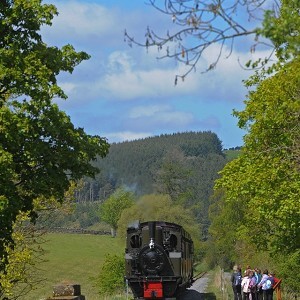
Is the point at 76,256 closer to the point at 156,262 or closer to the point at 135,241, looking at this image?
the point at 135,241

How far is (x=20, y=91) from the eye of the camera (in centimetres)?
2111

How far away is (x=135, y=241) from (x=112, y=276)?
65.7ft

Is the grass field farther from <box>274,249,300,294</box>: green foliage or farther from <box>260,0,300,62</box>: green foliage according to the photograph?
<box>260,0,300,62</box>: green foliage

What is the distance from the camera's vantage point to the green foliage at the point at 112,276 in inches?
1981

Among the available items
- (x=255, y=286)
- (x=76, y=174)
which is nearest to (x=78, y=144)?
(x=76, y=174)

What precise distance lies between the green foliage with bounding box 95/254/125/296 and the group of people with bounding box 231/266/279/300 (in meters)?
19.6

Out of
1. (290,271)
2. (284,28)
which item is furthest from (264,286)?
(284,28)

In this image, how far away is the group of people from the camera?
27.4 meters

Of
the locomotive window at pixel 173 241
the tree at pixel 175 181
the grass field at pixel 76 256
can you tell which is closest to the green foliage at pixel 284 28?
the locomotive window at pixel 173 241

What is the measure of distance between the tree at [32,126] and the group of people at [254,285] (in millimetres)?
9010

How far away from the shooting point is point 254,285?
29.1 metres

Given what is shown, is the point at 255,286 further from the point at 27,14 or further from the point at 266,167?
the point at 27,14

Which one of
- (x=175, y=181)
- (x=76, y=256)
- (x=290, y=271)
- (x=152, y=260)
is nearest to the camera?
(x=152, y=260)

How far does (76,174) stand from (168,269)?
9928 millimetres
